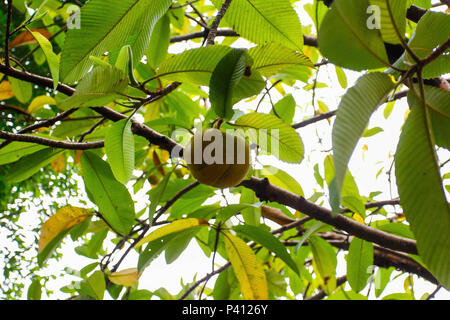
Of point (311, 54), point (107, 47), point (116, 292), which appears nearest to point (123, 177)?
point (107, 47)

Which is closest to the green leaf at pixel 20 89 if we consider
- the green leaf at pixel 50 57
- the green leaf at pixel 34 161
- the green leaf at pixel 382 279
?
the green leaf at pixel 34 161

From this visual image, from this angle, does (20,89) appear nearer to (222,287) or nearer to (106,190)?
(106,190)

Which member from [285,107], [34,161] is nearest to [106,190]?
[34,161]

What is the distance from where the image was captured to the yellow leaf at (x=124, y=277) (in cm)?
105

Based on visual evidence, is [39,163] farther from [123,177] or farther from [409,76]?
[409,76]

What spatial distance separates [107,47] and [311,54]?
1.05m

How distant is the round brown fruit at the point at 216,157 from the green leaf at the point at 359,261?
497 mm

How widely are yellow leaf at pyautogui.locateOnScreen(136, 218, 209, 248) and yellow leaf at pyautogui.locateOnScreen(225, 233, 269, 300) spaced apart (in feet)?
0.32

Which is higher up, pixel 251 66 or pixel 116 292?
pixel 251 66

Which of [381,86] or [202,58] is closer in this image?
[381,86]

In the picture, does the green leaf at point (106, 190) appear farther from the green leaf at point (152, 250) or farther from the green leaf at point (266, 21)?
the green leaf at point (266, 21)

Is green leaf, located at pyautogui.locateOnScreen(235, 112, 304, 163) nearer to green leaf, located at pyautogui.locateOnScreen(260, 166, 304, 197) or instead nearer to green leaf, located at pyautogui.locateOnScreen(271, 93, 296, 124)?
green leaf, located at pyautogui.locateOnScreen(260, 166, 304, 197)
